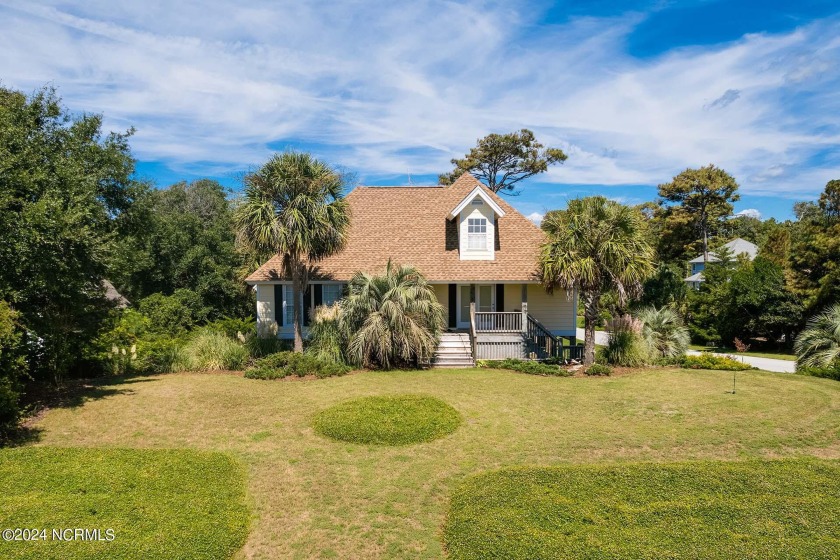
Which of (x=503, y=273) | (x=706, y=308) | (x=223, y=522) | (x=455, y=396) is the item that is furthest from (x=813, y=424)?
(x=706, y=308)

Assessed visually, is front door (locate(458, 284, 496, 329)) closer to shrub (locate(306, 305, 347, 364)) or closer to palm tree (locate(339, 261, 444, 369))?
palm tree (locate(339, 261, 444, 369))

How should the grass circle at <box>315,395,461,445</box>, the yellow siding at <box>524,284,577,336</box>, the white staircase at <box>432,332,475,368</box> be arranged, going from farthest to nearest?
1. the yellow siding at <box>524,284,577,336</box>
2. the white staircase at <box>432,332,475,368</box>
3. the grass circle at <box>315,395,461,445</box>

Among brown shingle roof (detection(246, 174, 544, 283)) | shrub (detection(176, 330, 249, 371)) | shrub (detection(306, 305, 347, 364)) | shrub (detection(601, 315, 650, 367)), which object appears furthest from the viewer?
brown shingle roof (detection(246, 174, 544, 283))

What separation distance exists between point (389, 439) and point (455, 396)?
3.78 metres

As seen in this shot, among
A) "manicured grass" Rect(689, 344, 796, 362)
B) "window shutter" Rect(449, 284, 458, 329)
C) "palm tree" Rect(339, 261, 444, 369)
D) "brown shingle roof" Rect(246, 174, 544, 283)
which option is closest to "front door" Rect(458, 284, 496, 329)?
"window shutter" Rect(449, 284, 458, 329)

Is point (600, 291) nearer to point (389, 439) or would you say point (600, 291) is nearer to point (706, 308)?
point (389, 439)

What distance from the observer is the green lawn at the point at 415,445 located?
23.1ft

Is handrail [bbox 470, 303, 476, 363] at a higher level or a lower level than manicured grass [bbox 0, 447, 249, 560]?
higher

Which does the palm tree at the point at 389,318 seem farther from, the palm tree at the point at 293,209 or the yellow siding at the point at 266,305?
the yellow siding at the point at 266,305

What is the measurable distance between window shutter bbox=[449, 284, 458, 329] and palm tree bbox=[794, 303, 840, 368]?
12907 mm

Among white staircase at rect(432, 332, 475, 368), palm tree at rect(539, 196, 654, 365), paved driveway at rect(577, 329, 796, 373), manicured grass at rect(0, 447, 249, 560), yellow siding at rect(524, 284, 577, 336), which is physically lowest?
manicured grass at rect(0, 447, 249, 560)

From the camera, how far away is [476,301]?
21234 millimetres

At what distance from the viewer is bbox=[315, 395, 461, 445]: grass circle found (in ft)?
33.9

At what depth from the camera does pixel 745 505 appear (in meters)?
7.10
